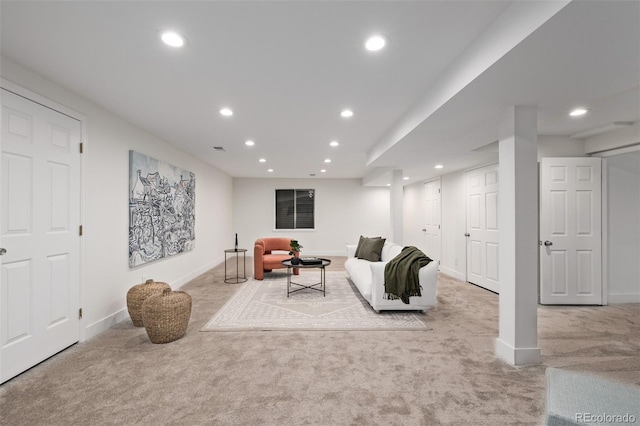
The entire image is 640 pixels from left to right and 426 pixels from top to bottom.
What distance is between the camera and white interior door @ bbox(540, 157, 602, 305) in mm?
3947

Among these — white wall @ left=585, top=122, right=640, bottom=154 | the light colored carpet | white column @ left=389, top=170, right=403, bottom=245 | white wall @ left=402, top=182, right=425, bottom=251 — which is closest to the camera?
the light colored carpet

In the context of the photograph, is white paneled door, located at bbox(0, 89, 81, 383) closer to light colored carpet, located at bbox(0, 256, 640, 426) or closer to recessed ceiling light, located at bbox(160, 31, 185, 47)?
light colored carpet, located at bbox(0, 256, 640, 426)

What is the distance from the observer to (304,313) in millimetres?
3742

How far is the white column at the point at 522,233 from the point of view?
2414 mm

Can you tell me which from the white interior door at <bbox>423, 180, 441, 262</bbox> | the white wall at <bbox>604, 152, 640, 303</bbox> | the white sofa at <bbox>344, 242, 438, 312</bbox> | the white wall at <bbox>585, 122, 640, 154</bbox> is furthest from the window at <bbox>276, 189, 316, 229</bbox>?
the white wall at <bbox>604, 152, 640, 303</bbox>

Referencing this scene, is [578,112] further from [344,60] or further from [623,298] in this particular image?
[623,298]

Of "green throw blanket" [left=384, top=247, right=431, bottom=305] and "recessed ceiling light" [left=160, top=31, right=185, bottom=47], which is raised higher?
"recessed ceiling light" [left=160, top=31, right=185, bottom=47]

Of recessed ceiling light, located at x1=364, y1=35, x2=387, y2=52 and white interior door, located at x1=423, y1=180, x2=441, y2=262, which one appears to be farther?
white interior door, located at x1=423, y1=180, x2=441, y2=262

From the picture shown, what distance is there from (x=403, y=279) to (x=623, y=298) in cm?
334

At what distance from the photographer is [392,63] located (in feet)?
7.23

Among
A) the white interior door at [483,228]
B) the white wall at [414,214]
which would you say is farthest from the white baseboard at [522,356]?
the white wall at [414,214]

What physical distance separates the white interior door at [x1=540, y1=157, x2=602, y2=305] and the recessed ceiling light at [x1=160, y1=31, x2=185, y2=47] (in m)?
4.54

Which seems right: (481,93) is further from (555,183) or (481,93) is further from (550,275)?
(550,275)

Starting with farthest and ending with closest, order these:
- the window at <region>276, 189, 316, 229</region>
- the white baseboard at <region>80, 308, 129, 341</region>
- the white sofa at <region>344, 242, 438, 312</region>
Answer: the window at <region>276, 189, 316, 229</region> < the white sofa at <region>344, 242, 438, 312</region> < the white baseboard at <region>80, 308, 129, 341</region>
